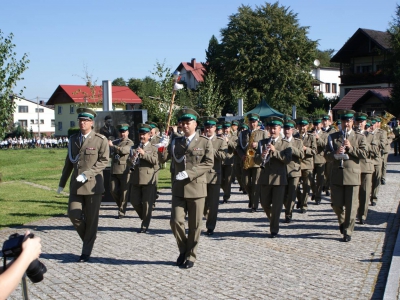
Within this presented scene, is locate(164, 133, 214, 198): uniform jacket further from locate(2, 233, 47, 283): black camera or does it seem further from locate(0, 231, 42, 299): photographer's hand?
locate(0, 231, 42, 299): photographer's hand

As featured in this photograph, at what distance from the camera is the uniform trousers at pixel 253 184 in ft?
43.2

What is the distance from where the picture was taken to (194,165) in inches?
325

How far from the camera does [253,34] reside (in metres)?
57.3

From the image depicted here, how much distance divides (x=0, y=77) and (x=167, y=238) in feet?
27.9

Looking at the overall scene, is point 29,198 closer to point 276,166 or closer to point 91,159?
point 91,159

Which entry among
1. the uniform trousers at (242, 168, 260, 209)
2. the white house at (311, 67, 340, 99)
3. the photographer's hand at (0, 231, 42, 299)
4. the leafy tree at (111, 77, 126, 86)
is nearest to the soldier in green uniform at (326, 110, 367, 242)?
the uniform trousers at (242, 168, 260, 209)

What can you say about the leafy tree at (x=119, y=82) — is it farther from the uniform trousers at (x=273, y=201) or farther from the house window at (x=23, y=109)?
the uniform trousers at (x=273, y=201)

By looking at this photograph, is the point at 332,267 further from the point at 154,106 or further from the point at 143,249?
the point at 154,106

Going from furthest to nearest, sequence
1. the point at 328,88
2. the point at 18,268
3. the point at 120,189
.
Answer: the point at 328,88, the point at 120,189, the point at 18,268

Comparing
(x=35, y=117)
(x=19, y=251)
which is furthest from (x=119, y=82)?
(x=19, y=251)

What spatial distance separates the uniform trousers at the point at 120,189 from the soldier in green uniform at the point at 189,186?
15.0 feet

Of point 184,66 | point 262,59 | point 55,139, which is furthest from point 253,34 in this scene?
point 184,66

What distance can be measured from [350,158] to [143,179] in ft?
13.2

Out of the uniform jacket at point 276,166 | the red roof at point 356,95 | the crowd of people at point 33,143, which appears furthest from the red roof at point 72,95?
the uniform jacket at point 276,166
